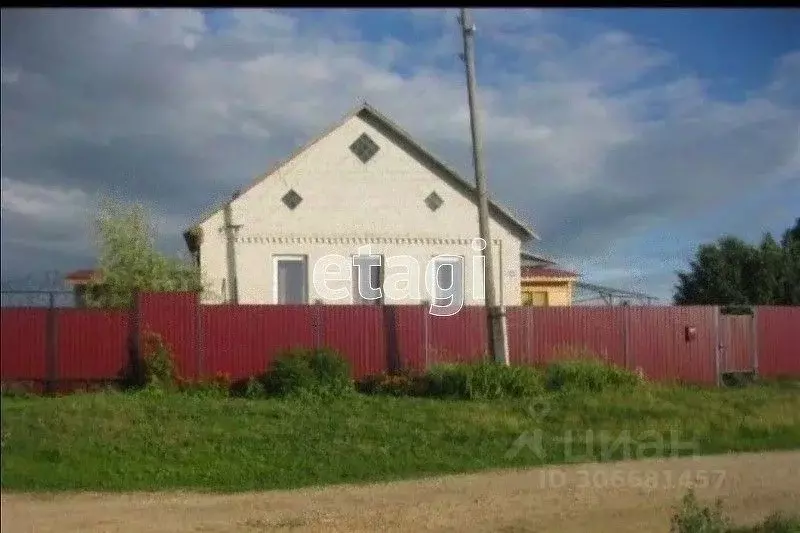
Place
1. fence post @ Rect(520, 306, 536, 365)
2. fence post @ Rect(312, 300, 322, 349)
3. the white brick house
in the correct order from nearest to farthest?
the white brick house → fence post @ Rect(312, 300, 322, 349) → fence post @ Rect(520, 306, 536, 365)

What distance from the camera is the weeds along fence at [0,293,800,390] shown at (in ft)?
25.4

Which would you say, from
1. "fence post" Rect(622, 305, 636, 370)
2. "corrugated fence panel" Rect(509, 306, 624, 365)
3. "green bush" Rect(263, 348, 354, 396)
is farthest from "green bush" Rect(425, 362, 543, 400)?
"green bush" Rect(263, 348, 354, 396)

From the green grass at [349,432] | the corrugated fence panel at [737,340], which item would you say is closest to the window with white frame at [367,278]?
the green grass at [349,432]

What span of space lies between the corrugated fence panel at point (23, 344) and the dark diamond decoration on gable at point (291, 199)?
345 cm

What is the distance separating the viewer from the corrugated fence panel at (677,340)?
9.09 metres

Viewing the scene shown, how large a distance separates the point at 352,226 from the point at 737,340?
440 cm

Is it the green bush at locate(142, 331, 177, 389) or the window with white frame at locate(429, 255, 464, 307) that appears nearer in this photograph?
the green bush at locate(142, 331, 177, 389)

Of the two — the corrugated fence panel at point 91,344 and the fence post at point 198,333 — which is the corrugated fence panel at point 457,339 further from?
the corrugated fence panel at point 91,344

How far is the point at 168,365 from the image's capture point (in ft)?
28.0

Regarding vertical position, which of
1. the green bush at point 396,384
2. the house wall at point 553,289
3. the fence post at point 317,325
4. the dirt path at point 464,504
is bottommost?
the dirt path at point 464,504

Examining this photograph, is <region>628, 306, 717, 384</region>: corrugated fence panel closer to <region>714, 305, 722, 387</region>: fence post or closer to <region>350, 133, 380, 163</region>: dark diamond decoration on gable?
<region>714, 305, 722, 387</region>: fence post

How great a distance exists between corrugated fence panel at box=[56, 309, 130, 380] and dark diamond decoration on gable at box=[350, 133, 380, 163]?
11.1 feet

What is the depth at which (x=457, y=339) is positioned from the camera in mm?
10641

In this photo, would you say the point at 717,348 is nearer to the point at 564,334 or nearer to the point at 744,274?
the point at 744,274
